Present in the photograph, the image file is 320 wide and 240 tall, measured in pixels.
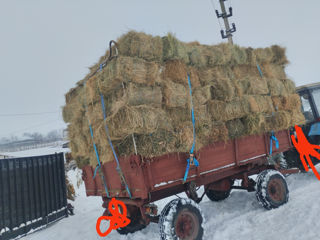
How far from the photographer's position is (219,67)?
17.9 ft

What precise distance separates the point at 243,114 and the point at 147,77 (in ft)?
7.99

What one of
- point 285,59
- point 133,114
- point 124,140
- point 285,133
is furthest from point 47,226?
point 285,59

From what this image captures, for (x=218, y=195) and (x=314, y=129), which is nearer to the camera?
(x=218, y=195)

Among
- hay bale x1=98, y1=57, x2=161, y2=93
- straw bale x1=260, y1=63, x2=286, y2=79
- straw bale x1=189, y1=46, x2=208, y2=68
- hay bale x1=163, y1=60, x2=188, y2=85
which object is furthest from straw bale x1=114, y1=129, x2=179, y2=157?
straw bale x1=260, y1=63, x2=286, y2=79

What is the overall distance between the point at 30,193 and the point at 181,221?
13.6ft

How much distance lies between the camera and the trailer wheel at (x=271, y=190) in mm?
5387

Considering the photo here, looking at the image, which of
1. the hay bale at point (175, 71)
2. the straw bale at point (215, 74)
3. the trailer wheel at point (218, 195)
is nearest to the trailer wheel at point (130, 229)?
the trailer wheel at point (218, 195)

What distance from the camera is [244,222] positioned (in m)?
5.04

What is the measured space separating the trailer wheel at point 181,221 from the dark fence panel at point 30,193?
3.88 metres

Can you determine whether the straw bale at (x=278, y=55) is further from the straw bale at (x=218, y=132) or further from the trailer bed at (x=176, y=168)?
the straw bale at (x=218, y=132)

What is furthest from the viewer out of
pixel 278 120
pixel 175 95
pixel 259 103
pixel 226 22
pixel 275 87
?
pixel 226 22

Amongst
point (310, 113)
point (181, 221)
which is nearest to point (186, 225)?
point (181, 221)

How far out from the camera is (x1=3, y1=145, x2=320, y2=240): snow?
13.8 ft

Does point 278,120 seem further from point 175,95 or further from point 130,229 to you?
point 130,229
